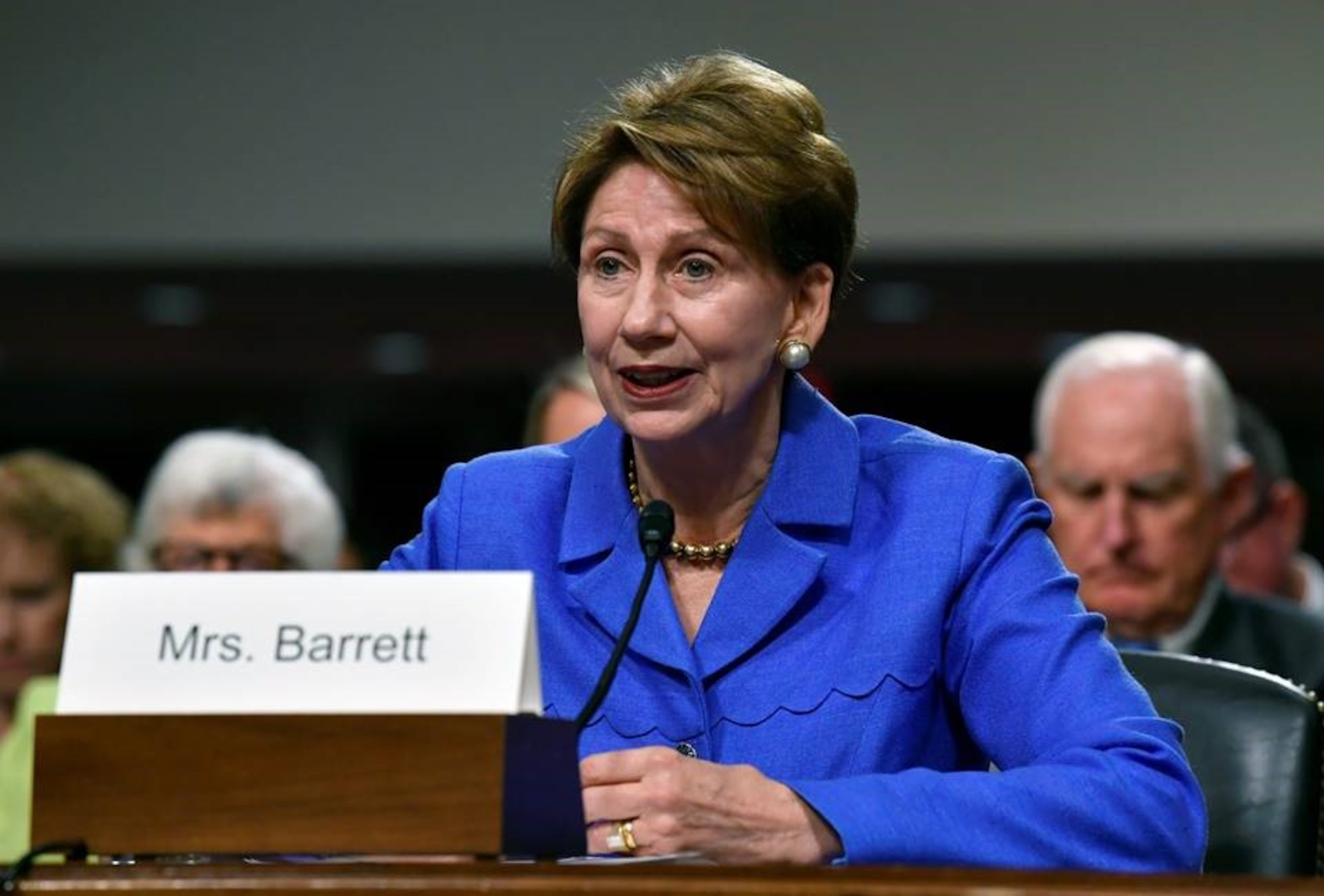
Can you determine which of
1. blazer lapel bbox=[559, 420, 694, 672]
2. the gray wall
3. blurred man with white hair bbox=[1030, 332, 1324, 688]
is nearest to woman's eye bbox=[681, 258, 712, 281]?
blazer lapel bbox=[559, 420, 694, 672]

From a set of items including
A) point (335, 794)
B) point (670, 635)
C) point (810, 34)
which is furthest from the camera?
point (810, 34)

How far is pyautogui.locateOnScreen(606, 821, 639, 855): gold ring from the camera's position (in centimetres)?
174

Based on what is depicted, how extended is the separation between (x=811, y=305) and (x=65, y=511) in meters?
2.22

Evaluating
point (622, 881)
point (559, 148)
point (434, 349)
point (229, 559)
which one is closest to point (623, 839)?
point (622, 881)

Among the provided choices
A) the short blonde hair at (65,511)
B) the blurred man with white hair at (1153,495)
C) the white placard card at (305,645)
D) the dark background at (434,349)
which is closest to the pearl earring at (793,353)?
the white placard card at (305,645)

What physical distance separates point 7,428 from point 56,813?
7114 mm

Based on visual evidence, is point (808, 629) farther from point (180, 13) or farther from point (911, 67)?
point (180, 13)

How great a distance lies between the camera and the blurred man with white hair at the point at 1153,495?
393 centimetres

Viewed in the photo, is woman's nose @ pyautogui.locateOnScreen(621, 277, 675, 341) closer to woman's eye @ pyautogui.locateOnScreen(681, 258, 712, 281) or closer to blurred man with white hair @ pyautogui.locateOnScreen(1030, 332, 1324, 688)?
woman's eye @ pyautogui.locateOnScreen(681, 258, 712, 281)

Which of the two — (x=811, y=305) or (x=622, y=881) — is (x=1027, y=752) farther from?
(x=622, y=881)

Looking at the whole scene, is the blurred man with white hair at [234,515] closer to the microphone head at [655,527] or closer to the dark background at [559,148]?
the dark background at [559,148]

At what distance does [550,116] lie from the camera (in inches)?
245

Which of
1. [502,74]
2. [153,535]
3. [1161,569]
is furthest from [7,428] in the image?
[1161,569]

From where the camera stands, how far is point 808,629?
2.20 meters
